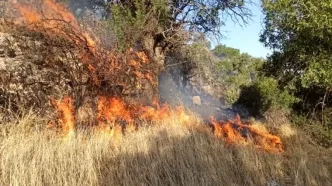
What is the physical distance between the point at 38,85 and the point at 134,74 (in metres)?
2.64

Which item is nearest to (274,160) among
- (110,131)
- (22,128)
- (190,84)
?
(110,131)

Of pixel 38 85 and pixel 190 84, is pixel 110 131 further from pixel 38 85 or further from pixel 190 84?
pixel 190 84

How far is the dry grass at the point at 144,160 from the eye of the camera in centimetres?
465

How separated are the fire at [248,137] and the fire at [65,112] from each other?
9.21 ft

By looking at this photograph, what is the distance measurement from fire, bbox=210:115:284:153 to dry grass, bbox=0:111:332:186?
0.43 metres

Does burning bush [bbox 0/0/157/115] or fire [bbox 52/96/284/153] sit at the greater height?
burning bush [bbox 0/0/157/115]

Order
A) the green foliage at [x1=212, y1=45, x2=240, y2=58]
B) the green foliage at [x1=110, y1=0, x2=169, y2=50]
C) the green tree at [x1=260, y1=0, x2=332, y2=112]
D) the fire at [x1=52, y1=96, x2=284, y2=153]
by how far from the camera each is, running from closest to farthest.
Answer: the fire at [x1=52, y1=96, x2=284, y2=153] → the green tree at [x1=260, y1=0, x2=332, y2=112] → the green foliage at [x1=110, y1=0, x2=169, y2=50] → the green foliage at [x1=212, y1=45, x2=240, y2=58]

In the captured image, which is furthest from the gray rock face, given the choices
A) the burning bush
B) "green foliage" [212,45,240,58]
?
"green foliage" [212,45,240,58]

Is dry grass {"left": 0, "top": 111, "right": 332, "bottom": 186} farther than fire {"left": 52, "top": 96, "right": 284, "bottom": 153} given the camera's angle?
No

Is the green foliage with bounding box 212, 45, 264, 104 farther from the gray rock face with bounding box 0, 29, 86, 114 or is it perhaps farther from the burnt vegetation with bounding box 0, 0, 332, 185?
the gray rock face with bounding box 0, 29, 86, 114

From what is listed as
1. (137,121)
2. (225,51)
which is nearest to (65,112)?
(137,121)

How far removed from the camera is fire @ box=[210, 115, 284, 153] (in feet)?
22.2

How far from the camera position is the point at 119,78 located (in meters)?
8.85

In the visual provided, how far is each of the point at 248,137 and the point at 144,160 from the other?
2661mm
